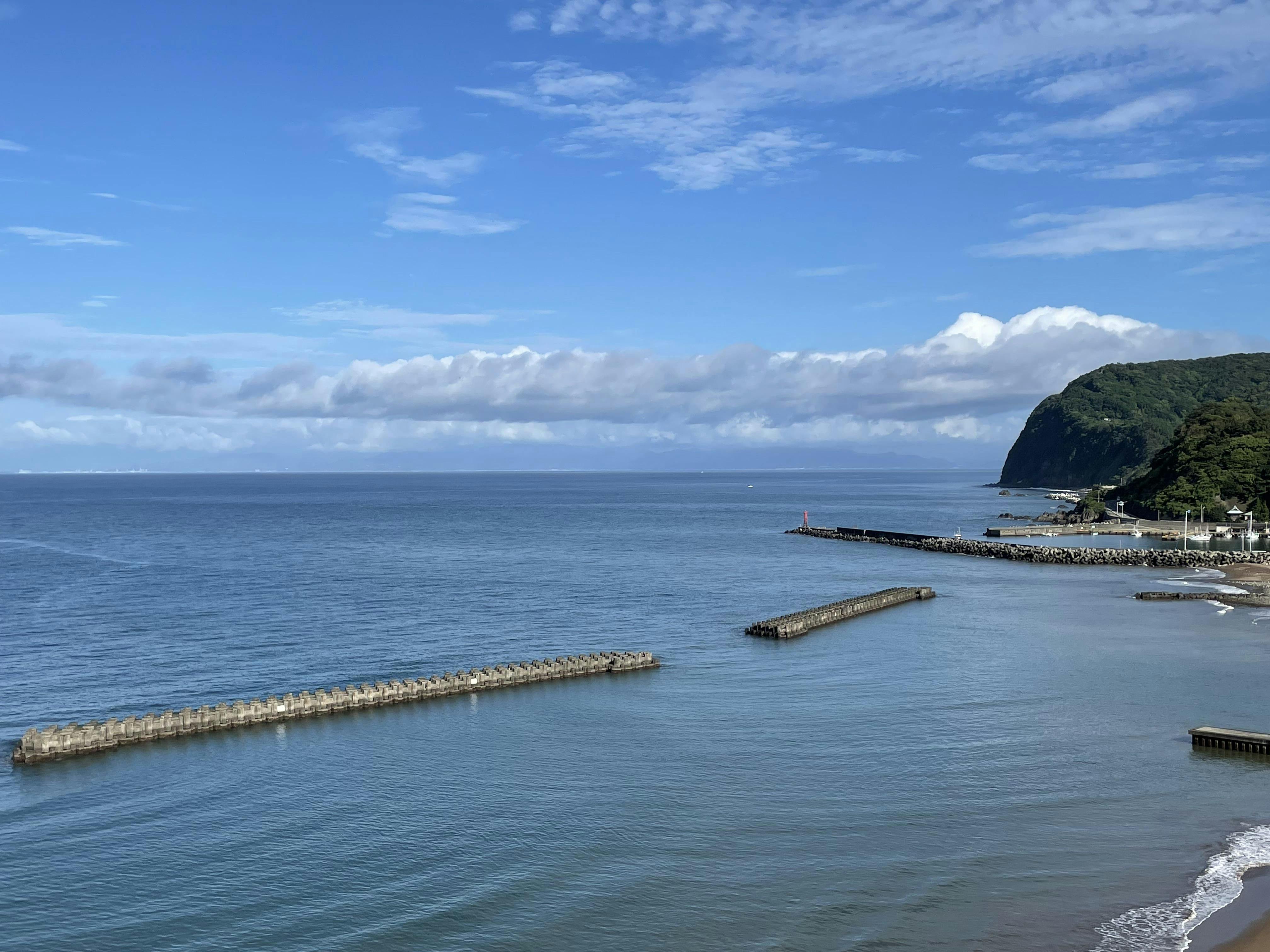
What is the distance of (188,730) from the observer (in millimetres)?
46844

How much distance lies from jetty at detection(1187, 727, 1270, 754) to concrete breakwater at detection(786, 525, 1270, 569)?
8005 cm

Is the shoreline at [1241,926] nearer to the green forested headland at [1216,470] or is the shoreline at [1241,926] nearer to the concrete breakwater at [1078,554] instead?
the concrete breakwater at [1078,554]

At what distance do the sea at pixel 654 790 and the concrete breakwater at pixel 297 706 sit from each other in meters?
0.83

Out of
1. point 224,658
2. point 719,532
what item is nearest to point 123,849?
point 224,658

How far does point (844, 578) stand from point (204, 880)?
278ft

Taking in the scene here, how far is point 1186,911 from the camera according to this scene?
2914 cm

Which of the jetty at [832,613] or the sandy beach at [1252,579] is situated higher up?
the jetty at [832,613]

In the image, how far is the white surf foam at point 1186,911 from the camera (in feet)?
89.2

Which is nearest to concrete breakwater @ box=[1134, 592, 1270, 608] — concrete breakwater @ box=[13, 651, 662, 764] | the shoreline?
concrete breakwater @ box=[13, 651, 662, 764]

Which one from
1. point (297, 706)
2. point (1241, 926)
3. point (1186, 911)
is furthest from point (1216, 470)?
point (297, 706)

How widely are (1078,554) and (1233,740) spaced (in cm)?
8518

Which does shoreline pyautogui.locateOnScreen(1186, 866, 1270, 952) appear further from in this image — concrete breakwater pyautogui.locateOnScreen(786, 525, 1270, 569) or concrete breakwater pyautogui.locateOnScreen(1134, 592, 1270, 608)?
concrete breakwater pyautogui.locateOnScreen(786, 525, 1270, 569)

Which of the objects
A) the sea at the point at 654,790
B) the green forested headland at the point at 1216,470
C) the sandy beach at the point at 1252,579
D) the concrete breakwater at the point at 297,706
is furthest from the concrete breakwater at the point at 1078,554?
the concrete breakwater at the point at 297,706

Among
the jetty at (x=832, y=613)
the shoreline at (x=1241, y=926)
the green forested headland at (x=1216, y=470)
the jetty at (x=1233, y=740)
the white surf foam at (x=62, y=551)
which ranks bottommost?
the shoreline at (x=1241, y=926)
